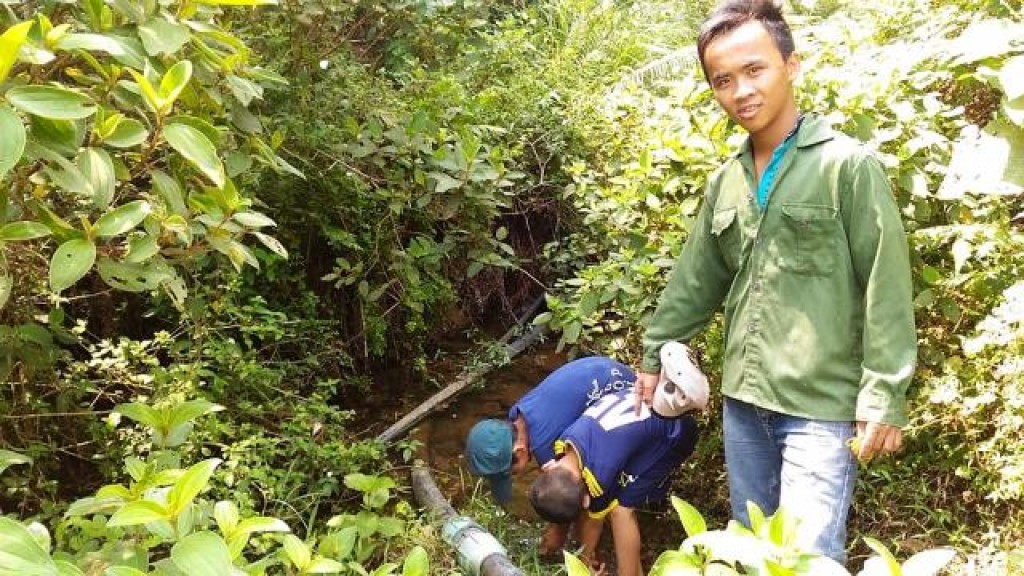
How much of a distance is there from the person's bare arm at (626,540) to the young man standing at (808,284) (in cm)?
102

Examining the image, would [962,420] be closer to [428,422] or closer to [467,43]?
[428,422]

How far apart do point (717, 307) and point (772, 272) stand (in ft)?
1.52

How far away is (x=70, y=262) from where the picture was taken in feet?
4.99

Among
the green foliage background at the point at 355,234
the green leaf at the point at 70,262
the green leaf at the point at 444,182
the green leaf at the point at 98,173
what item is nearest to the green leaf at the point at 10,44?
the green foliage background at the point at 355,234

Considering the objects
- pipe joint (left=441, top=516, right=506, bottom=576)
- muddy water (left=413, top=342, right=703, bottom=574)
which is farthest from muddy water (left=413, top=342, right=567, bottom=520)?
pipe joint (left=441, top=516, right=506, bottom=576)

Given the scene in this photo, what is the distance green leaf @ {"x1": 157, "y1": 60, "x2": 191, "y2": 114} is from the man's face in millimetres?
1388

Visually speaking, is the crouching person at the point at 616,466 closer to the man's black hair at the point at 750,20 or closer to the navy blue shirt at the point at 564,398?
the navy blue shirt at the point at 564,398

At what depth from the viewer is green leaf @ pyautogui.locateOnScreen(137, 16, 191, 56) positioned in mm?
1662

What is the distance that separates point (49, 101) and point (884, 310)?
189cm

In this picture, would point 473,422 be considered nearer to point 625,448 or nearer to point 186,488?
point 625,448

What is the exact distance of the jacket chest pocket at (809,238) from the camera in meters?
2.12

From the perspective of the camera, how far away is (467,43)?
15.0 ft

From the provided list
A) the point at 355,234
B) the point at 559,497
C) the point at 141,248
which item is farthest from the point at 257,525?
the point at 355,234

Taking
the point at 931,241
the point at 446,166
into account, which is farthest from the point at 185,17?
the point at 931,241
